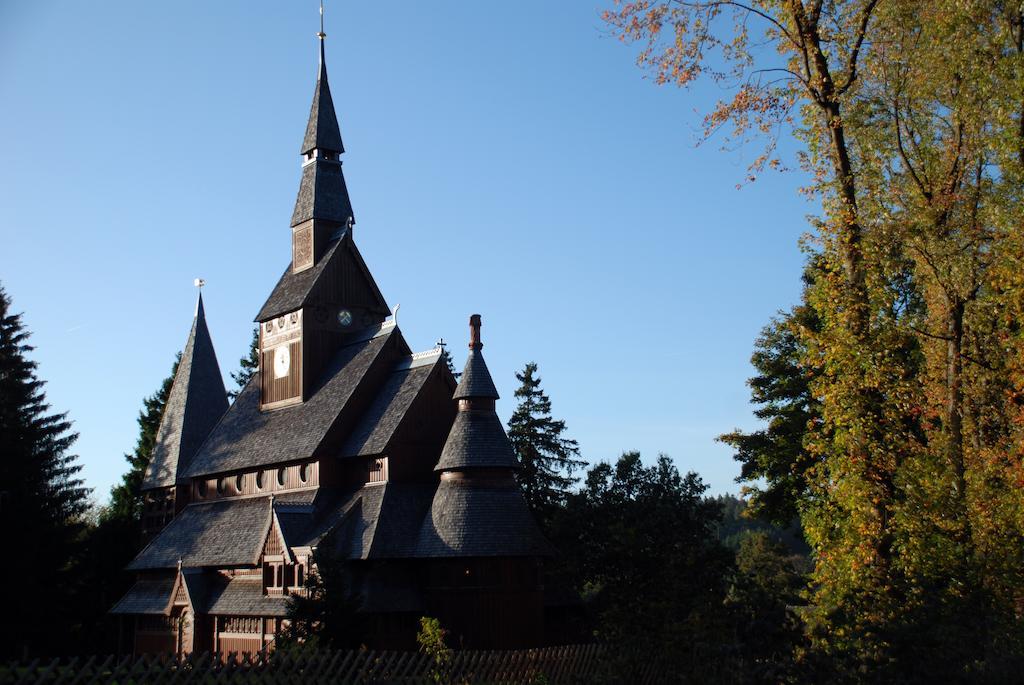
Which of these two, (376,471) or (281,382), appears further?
(281,382)

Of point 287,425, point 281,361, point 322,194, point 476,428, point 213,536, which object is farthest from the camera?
point 322,194

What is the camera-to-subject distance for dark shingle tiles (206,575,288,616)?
3466cm

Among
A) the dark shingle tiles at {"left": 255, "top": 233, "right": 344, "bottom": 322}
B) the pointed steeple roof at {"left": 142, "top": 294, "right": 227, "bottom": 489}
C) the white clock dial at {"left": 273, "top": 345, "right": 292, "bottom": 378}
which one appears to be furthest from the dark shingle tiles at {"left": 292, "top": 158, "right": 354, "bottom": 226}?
the pointed steeple roof at {"left": 142, "top": 294, "right": 227, "bottom": 489}

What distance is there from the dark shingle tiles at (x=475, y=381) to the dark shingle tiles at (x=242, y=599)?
9585 millimetres

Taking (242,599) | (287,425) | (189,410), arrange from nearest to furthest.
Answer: (242,599)
(287,425)
(189,410)

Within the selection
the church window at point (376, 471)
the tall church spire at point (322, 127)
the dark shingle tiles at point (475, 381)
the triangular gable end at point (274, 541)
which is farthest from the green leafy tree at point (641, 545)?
the tall church spire at point (322, 127)

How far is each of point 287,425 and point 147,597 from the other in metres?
9.39

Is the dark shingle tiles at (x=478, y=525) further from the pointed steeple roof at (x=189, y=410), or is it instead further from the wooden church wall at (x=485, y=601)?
the pointed steeple roof at (x=189, y=410)

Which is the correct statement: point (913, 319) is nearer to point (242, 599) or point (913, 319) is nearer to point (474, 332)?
point (474, 332)

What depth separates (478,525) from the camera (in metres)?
33.2

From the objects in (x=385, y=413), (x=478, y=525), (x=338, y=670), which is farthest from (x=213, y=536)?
(x=338, y=670)

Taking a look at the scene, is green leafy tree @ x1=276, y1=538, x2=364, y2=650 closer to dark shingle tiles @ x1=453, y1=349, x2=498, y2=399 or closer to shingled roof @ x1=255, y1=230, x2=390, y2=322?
dark shingle tiles @ x1=453, y1=349, x2=498, y2=399

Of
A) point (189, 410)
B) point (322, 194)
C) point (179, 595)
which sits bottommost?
point (179, 595)

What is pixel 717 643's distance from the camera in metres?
14.4
